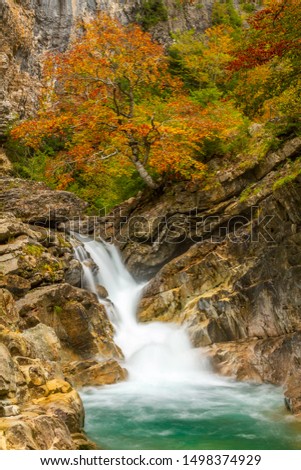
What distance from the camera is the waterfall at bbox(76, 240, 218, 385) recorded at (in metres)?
10.6

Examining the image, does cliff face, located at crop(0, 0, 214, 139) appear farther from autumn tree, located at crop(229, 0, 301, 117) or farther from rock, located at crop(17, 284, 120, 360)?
autumn tree, located at crop(229, 0, 301, 117)

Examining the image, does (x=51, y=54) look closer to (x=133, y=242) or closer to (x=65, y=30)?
(x=65, y=30)

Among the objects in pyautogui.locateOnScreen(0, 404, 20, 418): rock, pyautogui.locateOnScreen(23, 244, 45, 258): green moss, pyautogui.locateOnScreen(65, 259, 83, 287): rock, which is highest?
pyautogui.locateOnScreen(23, 244, 45, 258): green moss

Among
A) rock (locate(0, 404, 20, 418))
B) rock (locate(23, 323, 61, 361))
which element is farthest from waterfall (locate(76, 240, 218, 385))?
rock (locate(0, 404, 20, 418))

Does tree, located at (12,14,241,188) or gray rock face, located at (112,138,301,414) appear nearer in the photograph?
gray rock face, located at (112,138,301,414)

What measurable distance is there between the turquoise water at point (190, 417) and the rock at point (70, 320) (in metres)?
1.39

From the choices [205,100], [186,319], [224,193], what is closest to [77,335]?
[186,319]

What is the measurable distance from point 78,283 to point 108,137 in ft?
19.9

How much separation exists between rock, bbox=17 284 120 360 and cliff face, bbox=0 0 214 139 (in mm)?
14693

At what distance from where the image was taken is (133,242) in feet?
48.7

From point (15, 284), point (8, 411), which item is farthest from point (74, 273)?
point (8, 411)

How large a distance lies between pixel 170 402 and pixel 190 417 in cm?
84

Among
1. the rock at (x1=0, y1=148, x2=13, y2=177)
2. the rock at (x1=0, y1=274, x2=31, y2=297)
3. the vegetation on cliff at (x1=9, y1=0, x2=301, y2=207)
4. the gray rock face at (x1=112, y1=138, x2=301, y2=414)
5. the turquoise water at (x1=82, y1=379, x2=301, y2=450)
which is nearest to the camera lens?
the turquoise water at (x1=82, y1=379, x2=301, y2=450)

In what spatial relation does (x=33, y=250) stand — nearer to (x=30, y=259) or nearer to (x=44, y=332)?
(x=30, y=259)
